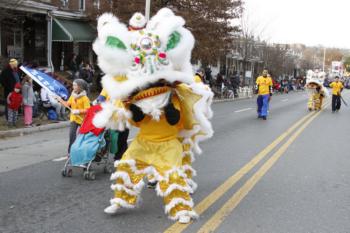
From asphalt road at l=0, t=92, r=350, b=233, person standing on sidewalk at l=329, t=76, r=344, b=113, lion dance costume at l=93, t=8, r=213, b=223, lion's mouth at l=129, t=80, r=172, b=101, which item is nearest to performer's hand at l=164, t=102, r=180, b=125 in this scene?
lion dance costume at l=93, t=8, r=213, b=223

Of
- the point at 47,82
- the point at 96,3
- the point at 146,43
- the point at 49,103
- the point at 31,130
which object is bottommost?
the point at 31,130

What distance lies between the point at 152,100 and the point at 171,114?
10.2 inches

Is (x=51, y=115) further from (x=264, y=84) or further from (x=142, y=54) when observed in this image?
(x=142, y=54)

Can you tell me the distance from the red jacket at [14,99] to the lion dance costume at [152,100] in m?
8.19

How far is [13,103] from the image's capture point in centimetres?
1295

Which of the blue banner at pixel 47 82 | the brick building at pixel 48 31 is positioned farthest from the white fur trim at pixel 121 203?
the brick building at pixel 48 31

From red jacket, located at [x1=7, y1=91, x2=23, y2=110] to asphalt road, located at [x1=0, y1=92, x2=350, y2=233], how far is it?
190cm

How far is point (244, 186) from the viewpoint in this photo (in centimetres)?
690

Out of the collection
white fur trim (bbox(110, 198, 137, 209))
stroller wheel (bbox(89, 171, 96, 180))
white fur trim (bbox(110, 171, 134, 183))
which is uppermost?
white fur trim (bbox(110, 171, 134, 183))

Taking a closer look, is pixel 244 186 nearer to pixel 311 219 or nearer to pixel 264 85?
pixel 311 219

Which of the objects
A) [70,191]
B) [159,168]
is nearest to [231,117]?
[70,191]

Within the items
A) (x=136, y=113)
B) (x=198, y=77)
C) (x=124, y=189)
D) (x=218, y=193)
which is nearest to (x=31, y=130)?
(x=198, y=77)

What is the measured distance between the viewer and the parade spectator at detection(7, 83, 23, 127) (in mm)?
12922

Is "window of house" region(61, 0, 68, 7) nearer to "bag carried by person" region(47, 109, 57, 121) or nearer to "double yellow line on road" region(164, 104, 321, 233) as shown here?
"bag carried by person" region(47, 109, 57, 121)
